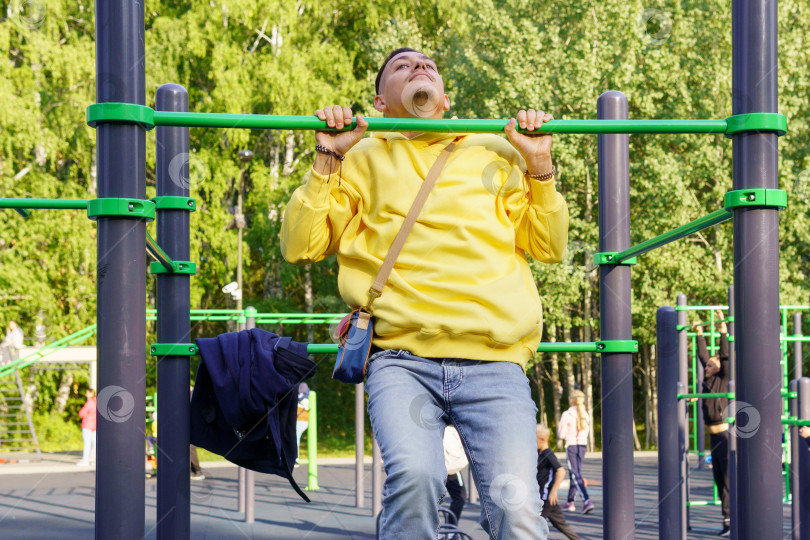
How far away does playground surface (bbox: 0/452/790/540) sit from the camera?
30.4 ft

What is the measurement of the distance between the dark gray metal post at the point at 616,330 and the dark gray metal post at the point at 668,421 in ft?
1.74

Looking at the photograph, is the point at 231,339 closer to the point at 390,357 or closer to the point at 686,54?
the point at 390,357

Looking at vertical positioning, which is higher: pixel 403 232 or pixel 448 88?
pixel 448 88

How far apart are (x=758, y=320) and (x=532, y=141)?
0.77 metres

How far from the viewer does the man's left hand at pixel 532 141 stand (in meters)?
2.57

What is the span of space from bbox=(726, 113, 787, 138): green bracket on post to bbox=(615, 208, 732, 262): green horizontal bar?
230 millimetres

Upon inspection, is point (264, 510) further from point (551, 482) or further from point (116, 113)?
point (116, 113)

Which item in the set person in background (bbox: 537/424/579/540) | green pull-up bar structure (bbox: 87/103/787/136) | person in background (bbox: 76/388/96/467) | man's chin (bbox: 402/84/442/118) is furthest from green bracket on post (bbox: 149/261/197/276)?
person in background (bbox: 76/388/96/467)

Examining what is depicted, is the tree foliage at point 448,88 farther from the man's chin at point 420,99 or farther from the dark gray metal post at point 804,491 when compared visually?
the man's chin at point 420,99

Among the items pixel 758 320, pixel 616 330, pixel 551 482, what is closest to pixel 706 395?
pixel 551 482

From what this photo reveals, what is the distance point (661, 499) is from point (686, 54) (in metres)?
19.6

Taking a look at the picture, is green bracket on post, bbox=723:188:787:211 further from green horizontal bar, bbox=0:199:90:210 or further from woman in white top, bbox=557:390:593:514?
woman in white top, bbox=557:390:593:514

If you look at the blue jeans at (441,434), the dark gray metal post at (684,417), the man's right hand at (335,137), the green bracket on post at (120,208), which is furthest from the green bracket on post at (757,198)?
the dark gray metal post at (684,417)

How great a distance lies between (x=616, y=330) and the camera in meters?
3.65
